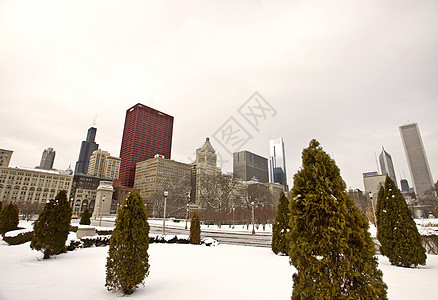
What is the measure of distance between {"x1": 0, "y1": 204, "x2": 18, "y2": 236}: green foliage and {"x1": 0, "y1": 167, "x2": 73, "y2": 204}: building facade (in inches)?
4233

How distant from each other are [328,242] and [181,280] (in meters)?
4.74

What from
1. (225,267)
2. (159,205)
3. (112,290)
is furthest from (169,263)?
(159,205)

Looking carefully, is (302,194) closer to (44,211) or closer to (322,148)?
(322,148)

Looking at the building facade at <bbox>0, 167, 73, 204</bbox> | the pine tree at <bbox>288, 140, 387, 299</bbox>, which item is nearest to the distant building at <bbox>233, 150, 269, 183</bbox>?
the building facade at <bbox>0, 167, 73, 204</bbox>

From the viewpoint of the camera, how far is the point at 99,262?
370 inches

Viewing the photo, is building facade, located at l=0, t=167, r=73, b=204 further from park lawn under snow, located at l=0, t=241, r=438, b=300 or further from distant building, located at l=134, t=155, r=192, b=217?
park lawn under snow, located at l=0, t=241, r=438, b=300

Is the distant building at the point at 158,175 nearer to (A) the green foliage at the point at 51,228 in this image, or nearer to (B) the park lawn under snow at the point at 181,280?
(A) the green foliage at the point at 51,228

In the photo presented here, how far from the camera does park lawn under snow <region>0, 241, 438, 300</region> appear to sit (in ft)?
→ 17.4

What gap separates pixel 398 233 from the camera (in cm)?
869

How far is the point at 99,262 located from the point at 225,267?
532 centimetres

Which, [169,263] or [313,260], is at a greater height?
[313,260]

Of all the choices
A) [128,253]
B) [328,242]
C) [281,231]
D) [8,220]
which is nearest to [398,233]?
[281,231]

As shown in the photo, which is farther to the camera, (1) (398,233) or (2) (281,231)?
(2) (281,231)

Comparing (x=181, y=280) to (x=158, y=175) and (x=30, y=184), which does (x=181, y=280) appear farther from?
(x=30, y=184)
